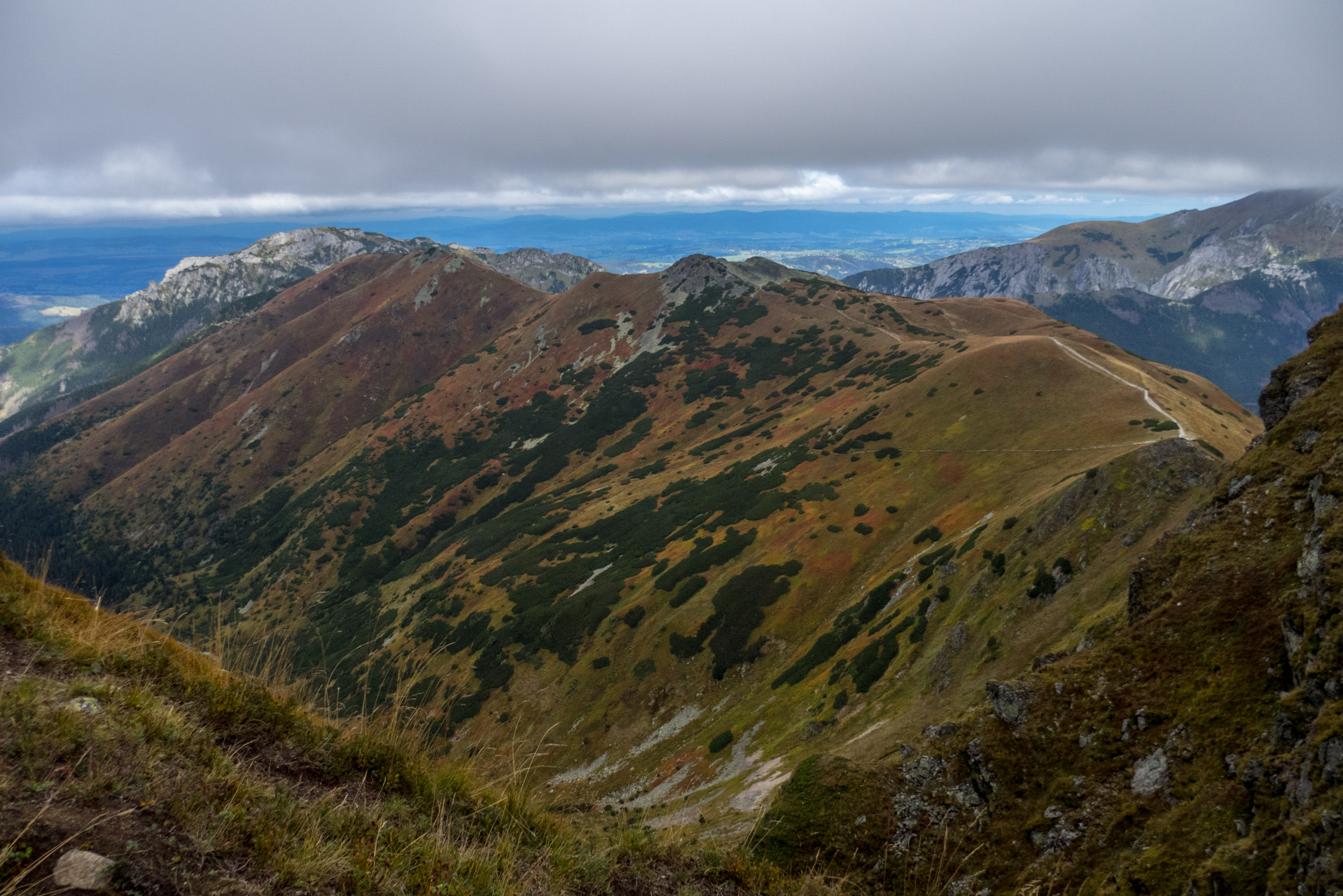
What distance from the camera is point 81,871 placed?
139 inches

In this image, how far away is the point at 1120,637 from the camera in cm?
1695

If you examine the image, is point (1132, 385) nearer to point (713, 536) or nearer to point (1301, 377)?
point (713, 536)

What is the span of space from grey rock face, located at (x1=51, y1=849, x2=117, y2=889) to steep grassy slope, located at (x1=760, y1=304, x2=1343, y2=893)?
9.62 metres

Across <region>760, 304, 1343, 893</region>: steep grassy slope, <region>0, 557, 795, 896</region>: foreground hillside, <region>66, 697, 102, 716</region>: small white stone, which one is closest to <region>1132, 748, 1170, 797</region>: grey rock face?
<region>760, 304, 1343, 893</region>: steep grassy slope

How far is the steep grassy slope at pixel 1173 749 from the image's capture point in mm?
10391

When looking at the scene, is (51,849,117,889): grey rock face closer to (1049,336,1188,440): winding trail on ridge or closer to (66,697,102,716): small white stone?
(66,697,102,716): small white stone

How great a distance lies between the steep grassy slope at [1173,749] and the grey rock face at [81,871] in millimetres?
9623

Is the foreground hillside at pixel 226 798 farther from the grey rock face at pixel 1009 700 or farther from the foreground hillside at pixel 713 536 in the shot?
the grey rock face at pixel 1009 700

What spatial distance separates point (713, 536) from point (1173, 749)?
180 feet

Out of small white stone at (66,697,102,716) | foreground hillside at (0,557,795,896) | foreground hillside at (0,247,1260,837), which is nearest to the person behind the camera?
foreground hillside at (0,557,795,896)

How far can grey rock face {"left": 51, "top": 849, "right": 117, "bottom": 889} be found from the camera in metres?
3.53

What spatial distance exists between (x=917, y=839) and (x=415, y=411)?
7191 inches

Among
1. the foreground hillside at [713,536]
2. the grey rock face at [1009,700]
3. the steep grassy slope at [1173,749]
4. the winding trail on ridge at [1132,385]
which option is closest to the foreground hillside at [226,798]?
the foreground hillside at [713,536]

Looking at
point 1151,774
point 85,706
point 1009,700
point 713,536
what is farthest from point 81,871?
point 713,536
